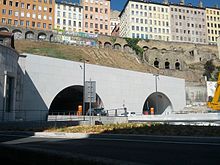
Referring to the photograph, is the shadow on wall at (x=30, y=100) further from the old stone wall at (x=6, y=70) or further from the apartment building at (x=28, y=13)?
the apartment building at (x=28, y=13)

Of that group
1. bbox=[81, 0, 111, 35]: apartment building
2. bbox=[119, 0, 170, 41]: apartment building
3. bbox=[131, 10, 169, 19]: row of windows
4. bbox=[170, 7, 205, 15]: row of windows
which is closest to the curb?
bbox=[119, 0, 170, 41]: apartment building

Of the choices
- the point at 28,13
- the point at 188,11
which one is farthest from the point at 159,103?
the point at 188,11

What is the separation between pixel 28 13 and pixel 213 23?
261 ft

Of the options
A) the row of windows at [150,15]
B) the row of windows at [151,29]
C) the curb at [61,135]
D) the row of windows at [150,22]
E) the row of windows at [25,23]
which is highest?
the row of windows at [150,15]

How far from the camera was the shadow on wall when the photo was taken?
34625mm

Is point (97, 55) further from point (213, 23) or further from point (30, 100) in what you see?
point (213, 23)

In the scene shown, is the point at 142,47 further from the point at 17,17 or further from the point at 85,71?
the point at 85,71

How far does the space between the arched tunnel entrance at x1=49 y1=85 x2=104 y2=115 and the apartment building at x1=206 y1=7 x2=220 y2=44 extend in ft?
276

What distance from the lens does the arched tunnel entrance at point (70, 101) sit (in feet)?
154

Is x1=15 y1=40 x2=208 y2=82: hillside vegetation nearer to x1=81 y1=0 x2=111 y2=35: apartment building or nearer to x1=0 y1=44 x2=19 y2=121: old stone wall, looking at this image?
x1=81 y1=0 x2=111 y2=35: apartment building

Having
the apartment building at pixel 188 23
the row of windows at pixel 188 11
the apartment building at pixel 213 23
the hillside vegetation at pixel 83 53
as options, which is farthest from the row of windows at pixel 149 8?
the hillside vegetation at pixel 83 53

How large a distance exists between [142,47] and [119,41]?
836cm

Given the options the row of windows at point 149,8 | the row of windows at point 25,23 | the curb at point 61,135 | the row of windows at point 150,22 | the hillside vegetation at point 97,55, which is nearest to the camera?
the curb at point 61,135

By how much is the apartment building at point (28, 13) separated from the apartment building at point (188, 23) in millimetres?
51024
